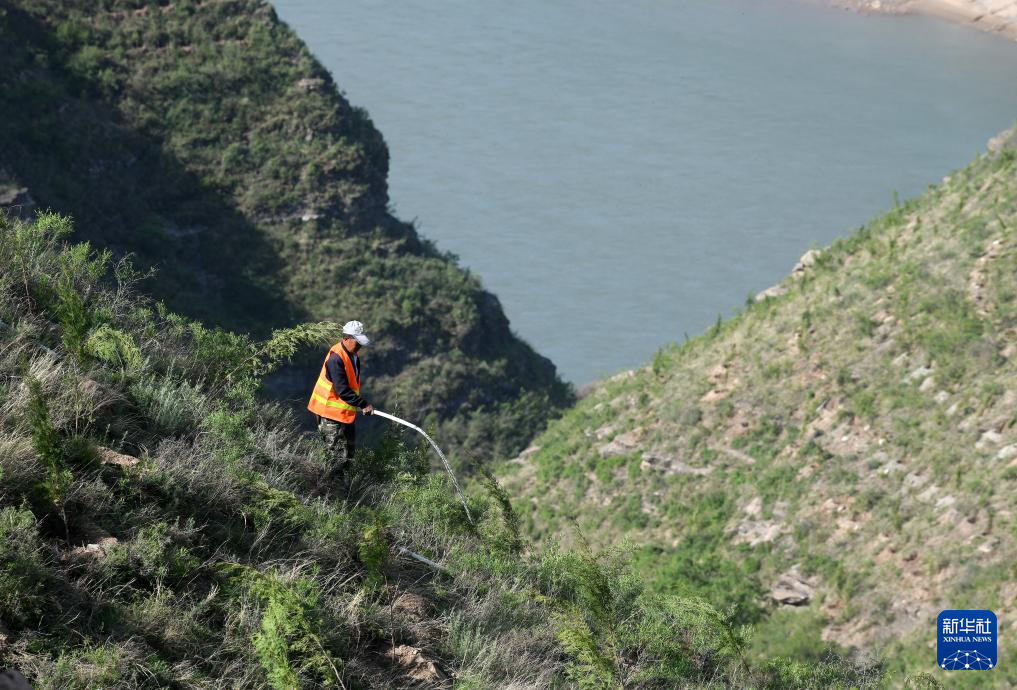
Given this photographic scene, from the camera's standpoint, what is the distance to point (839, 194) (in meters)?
83.4

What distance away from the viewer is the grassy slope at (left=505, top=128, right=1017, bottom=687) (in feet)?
56.2

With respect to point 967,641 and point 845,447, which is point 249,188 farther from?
point 967,641

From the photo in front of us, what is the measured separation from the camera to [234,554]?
28.4 ft

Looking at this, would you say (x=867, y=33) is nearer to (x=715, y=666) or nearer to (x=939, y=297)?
(x=939, y=297)

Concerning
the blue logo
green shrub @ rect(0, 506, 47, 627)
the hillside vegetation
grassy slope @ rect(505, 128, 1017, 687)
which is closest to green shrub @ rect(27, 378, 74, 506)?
the hillside vegetation

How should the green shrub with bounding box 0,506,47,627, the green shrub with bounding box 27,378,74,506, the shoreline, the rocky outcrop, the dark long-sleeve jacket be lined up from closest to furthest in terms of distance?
1. the green shrub with bounding box 0,506,47,627
2. the green shrub with bounding box 27,378,74,506
3. the dark long-sleeve jacket
4. the rocky outcrop
5. the shoreline

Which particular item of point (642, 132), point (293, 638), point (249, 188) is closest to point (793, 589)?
point (293, 638)

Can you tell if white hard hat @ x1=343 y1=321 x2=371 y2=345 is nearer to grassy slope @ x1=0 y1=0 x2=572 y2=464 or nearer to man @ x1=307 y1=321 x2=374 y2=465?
man @ x1=307 y1=321 x2=374 y2=465

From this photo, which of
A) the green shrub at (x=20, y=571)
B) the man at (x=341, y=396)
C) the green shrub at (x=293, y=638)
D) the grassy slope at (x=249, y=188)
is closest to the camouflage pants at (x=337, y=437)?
the man at (x=341, y=396)

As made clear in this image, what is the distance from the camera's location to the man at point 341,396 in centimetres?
1099

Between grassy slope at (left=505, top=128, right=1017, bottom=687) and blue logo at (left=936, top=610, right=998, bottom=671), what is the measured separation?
0.48 ft

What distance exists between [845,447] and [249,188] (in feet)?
110

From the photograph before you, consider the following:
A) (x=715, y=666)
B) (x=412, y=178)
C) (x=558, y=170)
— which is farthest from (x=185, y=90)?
(x=715, y=666)

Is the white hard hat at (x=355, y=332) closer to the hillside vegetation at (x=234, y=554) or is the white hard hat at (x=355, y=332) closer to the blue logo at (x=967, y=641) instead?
the hillside vegetation at (x=234, y=554)
